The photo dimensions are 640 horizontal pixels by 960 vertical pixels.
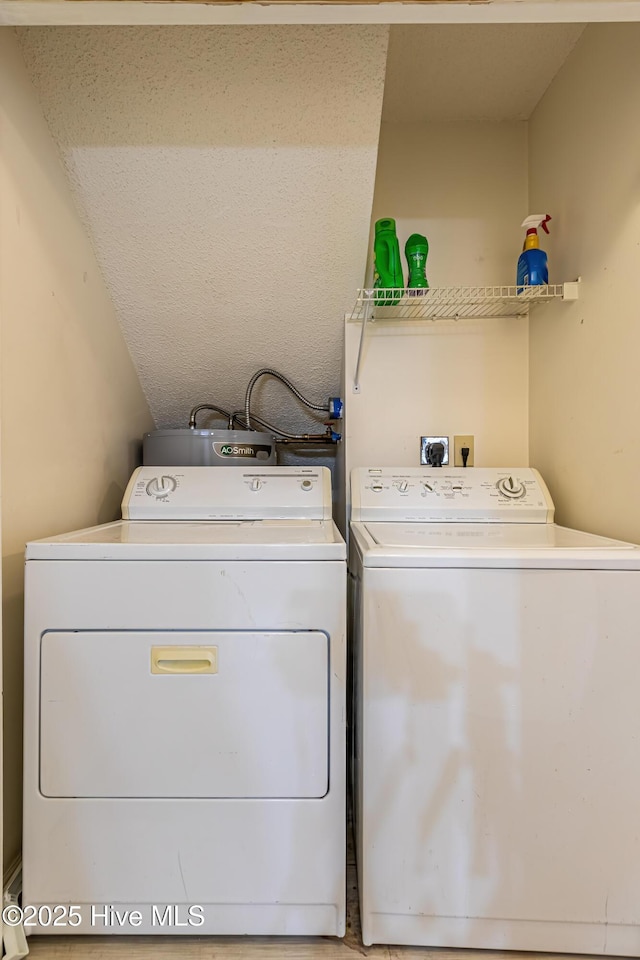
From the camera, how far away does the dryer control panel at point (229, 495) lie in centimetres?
157

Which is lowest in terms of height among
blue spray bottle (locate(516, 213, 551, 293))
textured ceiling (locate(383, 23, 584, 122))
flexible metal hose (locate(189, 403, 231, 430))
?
flexible metal hose (locate(189, 403, 231, 430))

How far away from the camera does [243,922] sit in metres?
1.05

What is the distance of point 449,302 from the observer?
1742 millimetres

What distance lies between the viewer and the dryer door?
103 centimetres

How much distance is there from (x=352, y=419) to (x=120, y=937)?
1.52 meters

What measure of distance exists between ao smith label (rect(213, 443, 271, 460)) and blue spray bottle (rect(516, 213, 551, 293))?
1.02m

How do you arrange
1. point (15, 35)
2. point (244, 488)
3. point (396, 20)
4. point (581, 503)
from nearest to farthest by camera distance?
point (396, 20)
point (15, 35)
point (581, 503)
point (244, 488)

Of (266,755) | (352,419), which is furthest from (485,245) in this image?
(266,755)

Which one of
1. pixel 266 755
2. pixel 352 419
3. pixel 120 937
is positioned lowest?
pixel 120 937

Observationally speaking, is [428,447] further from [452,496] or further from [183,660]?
[183,660]

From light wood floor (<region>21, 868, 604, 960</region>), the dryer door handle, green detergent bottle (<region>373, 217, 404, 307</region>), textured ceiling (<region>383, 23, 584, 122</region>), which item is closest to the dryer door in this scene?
the dryer door handle

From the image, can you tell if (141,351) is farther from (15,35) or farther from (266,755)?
(266,755)

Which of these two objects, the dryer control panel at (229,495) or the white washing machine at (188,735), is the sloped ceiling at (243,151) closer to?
the dryer control panel at (229,495)

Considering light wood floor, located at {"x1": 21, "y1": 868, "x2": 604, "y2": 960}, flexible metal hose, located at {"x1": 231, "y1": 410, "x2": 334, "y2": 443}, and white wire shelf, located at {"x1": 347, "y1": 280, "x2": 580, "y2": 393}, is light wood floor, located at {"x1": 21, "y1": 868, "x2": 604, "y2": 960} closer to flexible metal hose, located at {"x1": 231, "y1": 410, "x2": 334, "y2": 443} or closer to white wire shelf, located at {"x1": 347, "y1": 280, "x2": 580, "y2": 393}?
white wire shelf, located at {"x1": 347, "y1": 280, "x2": 580, "y2": 393}
